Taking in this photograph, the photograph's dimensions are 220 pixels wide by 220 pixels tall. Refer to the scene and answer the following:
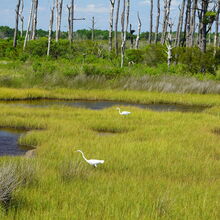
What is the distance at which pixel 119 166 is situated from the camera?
301 inches

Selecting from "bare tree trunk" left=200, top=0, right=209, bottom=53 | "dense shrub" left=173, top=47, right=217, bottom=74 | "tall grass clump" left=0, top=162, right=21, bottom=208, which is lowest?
"tall grass clump" left=0, top=162, right=21, bottom=208

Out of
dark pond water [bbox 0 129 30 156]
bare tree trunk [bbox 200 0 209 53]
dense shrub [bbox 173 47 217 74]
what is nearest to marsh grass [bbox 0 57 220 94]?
dense shrub [bbox 173 47 217 74]

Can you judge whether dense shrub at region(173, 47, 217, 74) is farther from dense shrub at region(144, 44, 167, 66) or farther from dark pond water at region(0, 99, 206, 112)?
dark pond water at region(0, 99, 206, 112)

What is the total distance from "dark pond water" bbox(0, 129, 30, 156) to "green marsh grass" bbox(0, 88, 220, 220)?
32cm

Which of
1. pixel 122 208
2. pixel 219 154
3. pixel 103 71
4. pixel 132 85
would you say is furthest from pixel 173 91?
pixel 122 208

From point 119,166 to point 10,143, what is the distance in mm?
3819

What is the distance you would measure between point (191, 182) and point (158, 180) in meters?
0.61

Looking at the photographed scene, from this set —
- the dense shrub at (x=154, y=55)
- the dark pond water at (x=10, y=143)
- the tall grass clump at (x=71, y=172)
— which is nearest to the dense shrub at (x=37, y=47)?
the dense shrub at (x=154, y=55)

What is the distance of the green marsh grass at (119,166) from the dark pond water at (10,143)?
320 mm

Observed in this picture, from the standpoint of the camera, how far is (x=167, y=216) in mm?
4824

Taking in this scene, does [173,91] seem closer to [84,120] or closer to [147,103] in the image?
[147,103]

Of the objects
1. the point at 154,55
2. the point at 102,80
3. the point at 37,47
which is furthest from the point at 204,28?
the point at 37,47

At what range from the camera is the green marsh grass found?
4.96 meters

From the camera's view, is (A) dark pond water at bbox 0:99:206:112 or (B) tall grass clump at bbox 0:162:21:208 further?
(A) dark pond water at bbox 0:99:206:112
